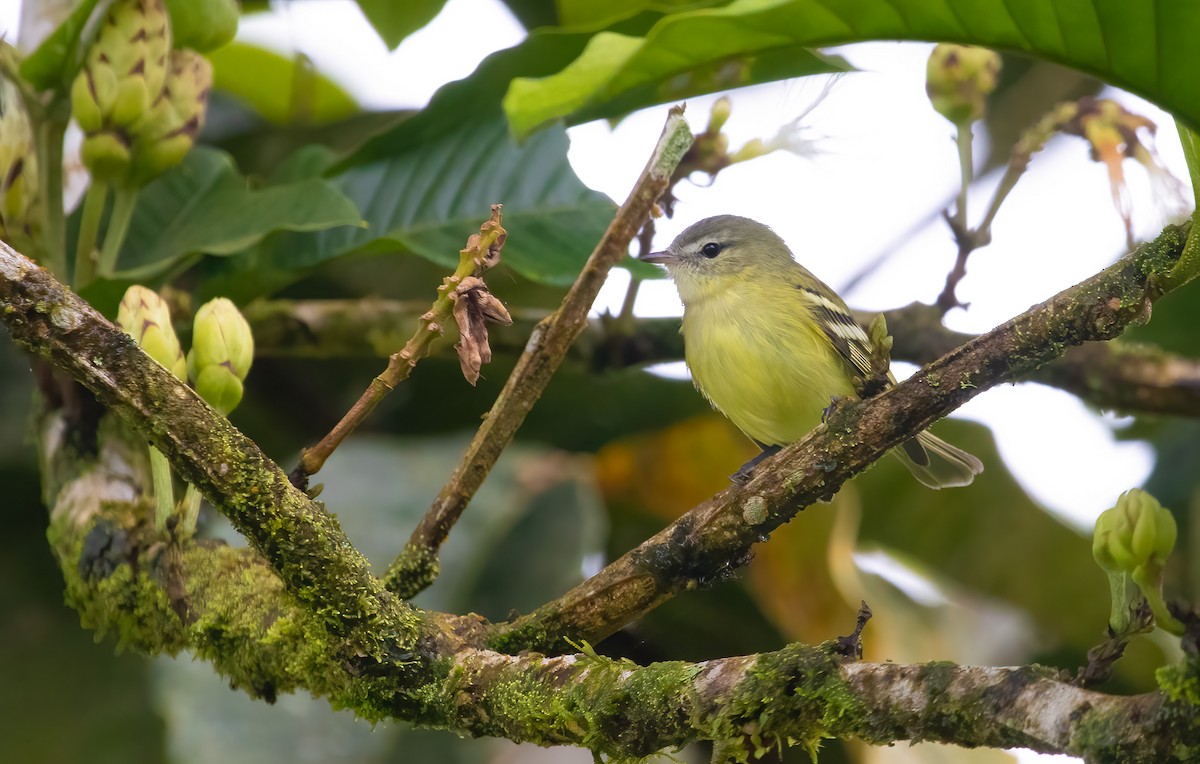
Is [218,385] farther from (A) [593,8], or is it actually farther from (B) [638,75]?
(A) [593,8]

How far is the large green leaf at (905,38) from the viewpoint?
4.23 ft

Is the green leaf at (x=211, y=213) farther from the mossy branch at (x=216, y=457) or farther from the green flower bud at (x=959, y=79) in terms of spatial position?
the green flower bud at (x=959, y=79)

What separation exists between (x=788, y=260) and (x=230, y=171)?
5.96ft

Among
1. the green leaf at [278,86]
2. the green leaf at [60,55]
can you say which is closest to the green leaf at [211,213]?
the green leaf at [60,55]

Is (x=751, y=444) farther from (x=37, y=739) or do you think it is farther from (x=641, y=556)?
(x=37, y=739)

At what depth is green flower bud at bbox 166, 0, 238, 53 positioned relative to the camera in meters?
1.95

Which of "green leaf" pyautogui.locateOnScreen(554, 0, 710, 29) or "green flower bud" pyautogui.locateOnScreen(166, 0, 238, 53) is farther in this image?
"green leaf" pyautogui.locateOnScreen(554, 0, 710, 29)

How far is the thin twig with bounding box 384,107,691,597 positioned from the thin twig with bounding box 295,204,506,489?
27cm

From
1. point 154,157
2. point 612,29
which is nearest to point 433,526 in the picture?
point 154,157

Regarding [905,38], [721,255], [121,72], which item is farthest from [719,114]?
[721,255]

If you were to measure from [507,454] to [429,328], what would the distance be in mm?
1541

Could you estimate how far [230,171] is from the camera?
228cm

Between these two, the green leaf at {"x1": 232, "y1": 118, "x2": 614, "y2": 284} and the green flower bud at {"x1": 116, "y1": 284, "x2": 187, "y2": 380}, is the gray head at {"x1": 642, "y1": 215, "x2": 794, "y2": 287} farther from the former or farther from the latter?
the green flower bud at {"x1": 116, "y1": 284, "x2": 187, "y2": 380}

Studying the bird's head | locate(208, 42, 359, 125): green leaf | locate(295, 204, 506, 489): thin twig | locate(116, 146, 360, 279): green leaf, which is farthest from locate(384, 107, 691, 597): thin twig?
locate(208, 42, 359, 125): green leaf
